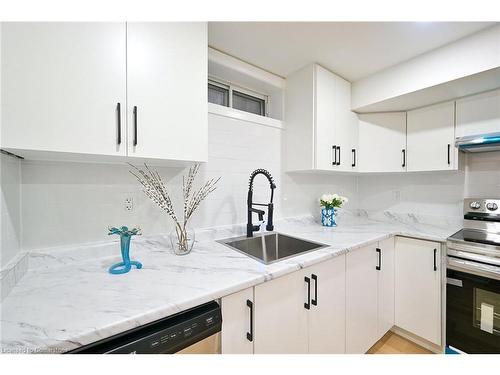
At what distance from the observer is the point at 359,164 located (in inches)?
79.8

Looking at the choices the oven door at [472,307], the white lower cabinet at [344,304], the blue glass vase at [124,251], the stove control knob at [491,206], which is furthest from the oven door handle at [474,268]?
the blue glass vase at [124,251]

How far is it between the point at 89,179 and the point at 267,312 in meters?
1.12

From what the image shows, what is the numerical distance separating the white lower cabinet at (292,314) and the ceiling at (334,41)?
4.66 ft

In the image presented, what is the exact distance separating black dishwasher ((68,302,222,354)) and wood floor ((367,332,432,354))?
1477mm

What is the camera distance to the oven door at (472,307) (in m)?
Result: 1.24

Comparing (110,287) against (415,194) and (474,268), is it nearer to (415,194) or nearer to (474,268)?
(474,268)

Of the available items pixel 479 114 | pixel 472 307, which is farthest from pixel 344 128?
pixel 472 307

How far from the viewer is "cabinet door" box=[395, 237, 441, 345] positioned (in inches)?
59.0

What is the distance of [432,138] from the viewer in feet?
5.89

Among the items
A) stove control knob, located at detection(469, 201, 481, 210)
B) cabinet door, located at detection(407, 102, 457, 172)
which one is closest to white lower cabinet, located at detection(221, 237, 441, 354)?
stove control knob, located at detection(469, 201, 481, 210)

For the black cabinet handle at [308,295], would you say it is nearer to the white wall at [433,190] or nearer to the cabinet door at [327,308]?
the cabinet door at [327,308]

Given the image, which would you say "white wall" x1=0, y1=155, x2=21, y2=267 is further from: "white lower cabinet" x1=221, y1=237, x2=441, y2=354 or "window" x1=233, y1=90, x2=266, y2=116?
"window" x1=233, y1=90, x2=266, y2=116
